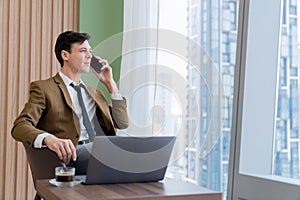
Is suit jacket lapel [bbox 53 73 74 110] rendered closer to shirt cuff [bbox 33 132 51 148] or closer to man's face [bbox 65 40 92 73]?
man's face [bbox 65 40 92 73]

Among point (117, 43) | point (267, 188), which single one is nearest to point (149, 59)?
point (117, 43)

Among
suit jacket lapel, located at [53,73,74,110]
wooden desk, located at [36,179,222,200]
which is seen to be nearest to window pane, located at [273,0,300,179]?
wooden desk, located at [36,179,222,200]

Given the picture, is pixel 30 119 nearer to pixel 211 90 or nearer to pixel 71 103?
pixel 71 103

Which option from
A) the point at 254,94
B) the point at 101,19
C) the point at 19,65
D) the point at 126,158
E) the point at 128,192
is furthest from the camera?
the point at 101,19

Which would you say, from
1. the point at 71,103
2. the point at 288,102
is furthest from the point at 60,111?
the point at 288,102

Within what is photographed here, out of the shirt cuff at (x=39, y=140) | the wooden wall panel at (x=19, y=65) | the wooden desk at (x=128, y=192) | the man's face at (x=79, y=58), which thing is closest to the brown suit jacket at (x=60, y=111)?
the man's face at (x=79, y=58)

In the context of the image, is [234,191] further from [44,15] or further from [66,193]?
[44,15]

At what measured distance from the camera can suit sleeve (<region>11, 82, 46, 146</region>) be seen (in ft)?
7.16

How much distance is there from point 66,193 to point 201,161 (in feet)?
4.70

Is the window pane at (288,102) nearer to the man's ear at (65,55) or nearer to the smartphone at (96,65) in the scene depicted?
the smartphone at (96,65)

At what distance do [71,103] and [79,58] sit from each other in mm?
264

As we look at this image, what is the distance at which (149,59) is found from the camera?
3.30 meters

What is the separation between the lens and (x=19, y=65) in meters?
3.75

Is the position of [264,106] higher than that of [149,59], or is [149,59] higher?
[149,59]
